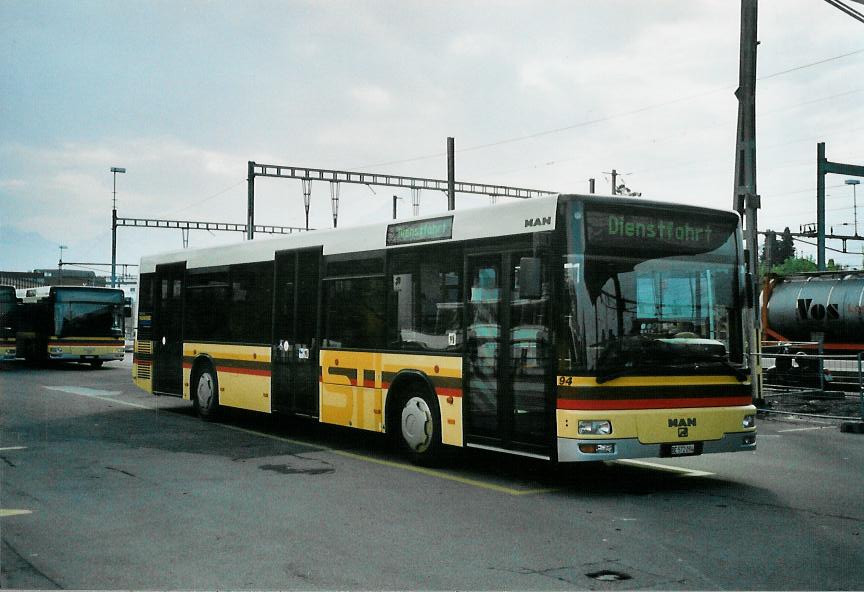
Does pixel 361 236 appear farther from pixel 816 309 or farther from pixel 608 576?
pixel 816 309

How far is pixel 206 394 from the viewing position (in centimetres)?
1628

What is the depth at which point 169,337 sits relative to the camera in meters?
17.6

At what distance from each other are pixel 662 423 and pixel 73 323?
2857cm

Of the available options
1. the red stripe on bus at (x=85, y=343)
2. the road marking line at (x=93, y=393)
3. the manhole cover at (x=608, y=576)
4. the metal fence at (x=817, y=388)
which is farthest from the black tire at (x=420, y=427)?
the red stripe on bus at (x=85, y=343)

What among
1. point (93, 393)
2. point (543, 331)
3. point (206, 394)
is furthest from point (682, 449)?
point (93, 393)

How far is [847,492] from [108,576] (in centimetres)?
693

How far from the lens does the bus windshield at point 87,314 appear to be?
110 ft

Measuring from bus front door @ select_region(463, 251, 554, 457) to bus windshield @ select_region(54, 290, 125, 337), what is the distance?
2652 centimetres

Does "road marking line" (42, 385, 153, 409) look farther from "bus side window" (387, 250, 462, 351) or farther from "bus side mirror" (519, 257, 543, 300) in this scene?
"bus side mirror" (519, 257, 543, 300)

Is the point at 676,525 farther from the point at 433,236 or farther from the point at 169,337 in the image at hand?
the point at 169,337

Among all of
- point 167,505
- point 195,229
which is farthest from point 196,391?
point 195,229

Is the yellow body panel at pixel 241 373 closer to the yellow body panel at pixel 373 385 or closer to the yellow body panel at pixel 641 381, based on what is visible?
the yellow body panel at pixel 373 385

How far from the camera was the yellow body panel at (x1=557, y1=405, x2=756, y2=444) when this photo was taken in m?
9.02

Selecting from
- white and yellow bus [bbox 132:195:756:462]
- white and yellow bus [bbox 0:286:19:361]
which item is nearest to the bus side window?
white and yellow bus [bbox 132:195:756:462]
